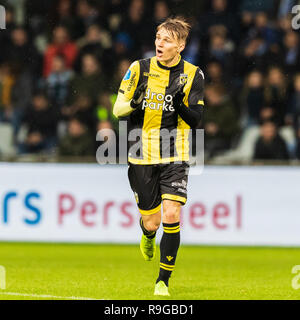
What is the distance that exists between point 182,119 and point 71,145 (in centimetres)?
555

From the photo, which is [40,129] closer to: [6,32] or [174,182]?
[6,32]

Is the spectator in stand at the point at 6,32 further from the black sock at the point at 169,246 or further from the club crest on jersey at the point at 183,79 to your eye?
the black sock at the point at 169,246

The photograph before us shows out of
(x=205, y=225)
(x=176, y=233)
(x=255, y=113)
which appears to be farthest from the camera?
(x=255, y=113)

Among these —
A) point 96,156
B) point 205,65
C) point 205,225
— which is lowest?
point 205,225

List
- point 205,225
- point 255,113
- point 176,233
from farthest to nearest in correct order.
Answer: point 255,113 < point 205,225 < point 176,233

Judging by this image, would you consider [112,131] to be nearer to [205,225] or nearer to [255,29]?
[205,225]

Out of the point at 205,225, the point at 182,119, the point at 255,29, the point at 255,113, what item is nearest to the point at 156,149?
the point at 182,119

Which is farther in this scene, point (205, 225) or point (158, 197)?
point (205, 225)

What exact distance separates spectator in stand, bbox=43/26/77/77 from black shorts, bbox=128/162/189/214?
6.18m

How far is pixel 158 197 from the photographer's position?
8281mm

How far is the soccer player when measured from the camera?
7.75m

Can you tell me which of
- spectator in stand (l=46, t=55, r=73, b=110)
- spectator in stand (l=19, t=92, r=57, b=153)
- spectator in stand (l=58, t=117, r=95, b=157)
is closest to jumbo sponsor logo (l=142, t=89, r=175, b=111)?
spectator in stand (l=58, t=117, r=95, b=157)

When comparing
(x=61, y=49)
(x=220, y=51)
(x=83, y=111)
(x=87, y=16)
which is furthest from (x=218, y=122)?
(x=87, y=16)

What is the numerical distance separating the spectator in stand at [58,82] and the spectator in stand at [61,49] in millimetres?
112
